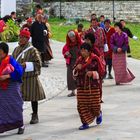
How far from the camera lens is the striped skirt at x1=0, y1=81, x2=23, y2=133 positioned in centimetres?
907

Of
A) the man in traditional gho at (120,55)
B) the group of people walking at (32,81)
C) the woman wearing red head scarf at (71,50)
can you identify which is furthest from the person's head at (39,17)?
the group of people walking at (32,81)

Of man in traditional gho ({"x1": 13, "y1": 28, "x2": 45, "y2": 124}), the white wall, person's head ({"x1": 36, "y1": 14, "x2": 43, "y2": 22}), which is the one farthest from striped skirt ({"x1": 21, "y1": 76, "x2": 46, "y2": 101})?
the white wall

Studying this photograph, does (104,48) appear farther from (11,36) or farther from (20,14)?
(20,14)

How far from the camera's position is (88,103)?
9.69 metres

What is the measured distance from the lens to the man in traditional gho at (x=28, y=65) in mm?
9695

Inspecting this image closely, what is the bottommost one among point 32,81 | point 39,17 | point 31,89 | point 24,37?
point 31,89

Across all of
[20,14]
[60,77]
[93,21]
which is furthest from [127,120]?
[20,14]

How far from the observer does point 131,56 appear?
21812mm

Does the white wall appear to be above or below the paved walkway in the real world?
above

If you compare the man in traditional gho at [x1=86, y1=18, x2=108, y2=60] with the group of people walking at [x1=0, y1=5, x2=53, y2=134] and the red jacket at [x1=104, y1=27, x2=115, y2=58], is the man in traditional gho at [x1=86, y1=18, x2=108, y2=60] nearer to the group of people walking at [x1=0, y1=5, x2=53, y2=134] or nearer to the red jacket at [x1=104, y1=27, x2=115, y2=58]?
the red jacket at [x1=104, y1=27, x2=115, y2=58]

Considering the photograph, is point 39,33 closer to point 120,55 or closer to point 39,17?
point 39,17

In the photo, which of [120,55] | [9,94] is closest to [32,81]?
[9,94]

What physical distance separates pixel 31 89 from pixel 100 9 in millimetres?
31256

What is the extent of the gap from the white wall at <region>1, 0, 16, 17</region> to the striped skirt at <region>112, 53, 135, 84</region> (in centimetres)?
1220
